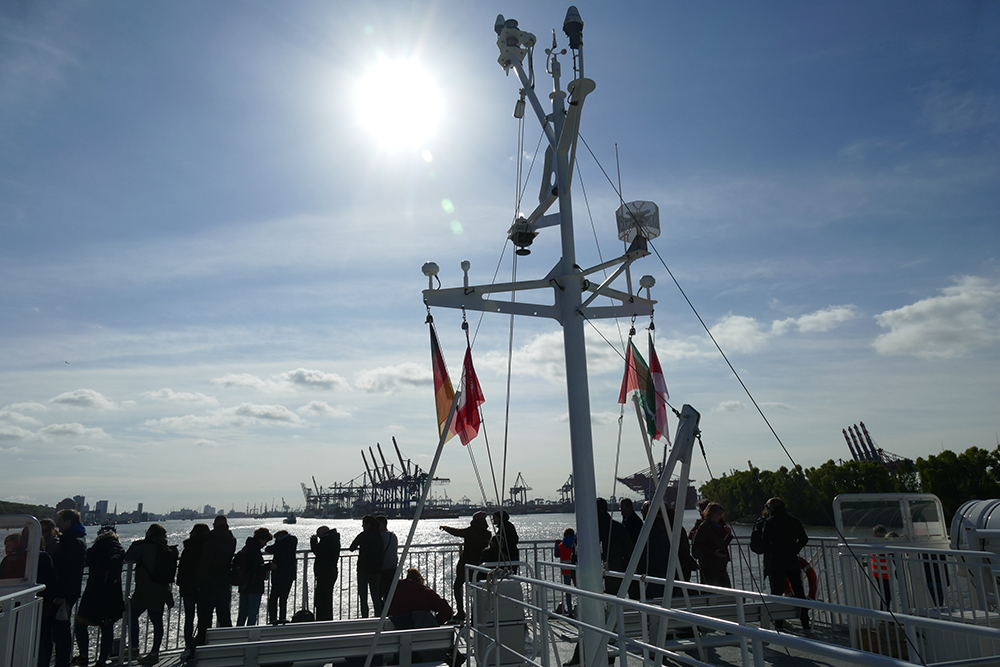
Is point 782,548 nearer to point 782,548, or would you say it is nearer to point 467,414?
point 782,548

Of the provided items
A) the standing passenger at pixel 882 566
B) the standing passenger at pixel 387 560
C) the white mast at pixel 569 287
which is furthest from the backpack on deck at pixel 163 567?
the standing passenger at pixel 882 566

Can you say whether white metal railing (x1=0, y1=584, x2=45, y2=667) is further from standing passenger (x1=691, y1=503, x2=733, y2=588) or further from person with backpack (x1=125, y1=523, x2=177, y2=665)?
standing passenger (x1=691, y1=503, x2=733, y2=588)

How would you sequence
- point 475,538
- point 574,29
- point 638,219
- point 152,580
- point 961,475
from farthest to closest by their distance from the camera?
point 961,475
point 475,538
point 152,580
point 638,219
point 574,29

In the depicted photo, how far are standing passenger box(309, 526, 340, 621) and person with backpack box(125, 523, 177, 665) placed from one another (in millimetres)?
2052

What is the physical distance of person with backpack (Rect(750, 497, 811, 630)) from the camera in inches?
A: 345

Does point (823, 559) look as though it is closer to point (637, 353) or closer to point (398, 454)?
point (637, 353)

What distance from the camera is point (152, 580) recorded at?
859 centimetres

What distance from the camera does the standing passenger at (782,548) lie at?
8.76 meters

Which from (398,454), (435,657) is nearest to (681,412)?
(435,657)

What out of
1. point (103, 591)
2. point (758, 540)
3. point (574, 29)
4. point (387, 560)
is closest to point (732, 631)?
point (574, 29)

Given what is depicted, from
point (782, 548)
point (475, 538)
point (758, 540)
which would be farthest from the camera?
point (475, 538)

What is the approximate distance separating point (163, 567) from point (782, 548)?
344 inches

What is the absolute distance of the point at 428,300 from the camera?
277 inches

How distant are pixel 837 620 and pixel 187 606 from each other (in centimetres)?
955
